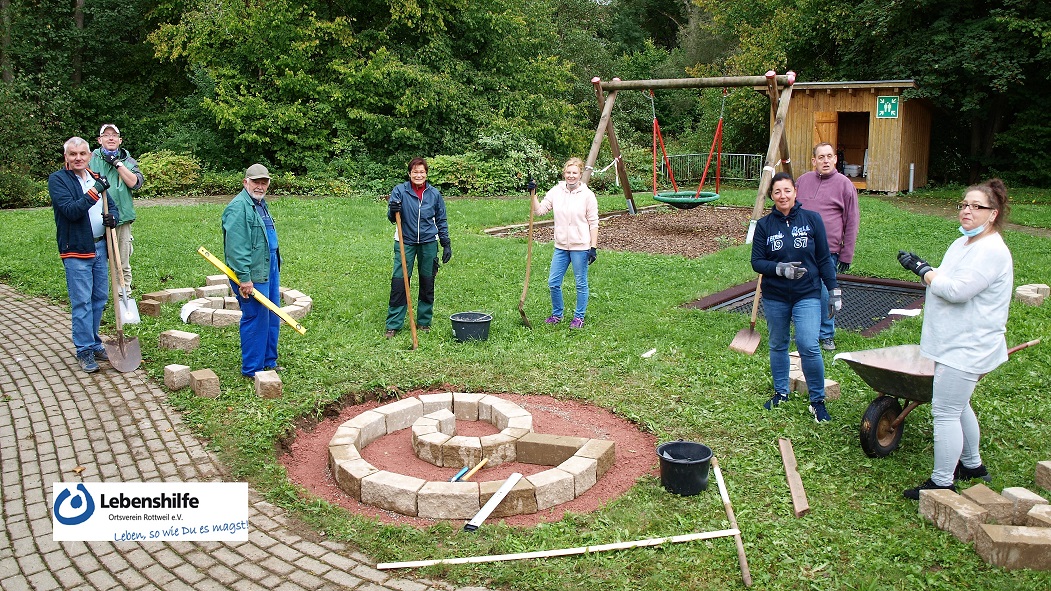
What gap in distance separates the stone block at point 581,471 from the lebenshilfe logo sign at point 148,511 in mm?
1943

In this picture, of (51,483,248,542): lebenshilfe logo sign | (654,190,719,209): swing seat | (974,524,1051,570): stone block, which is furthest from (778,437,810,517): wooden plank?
(654,190,719,209): swing seat

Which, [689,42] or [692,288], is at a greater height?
[689,42]

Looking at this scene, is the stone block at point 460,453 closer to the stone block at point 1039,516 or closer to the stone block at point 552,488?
the stone block at point 552,488

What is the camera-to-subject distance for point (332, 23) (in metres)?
21.6

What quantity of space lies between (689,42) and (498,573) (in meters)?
32.9

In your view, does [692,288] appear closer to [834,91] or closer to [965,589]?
[965,589]

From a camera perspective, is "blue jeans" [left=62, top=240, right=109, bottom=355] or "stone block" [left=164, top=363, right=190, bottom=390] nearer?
"stone block" [left=164, top=363, right=190, bottom=390]

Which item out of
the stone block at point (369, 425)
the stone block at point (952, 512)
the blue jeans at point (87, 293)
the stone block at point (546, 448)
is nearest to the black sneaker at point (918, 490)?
the stone block at point (952, 512)

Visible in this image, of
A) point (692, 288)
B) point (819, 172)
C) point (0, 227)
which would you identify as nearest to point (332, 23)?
point (0, 227)

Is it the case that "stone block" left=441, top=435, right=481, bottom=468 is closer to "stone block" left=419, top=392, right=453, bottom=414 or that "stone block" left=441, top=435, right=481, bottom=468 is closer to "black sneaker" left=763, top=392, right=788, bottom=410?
"stone block" left=419, top=392, right=453, bottom=414

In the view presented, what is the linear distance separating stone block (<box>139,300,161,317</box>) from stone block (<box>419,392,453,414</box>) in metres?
4.04

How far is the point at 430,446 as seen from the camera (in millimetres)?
5602

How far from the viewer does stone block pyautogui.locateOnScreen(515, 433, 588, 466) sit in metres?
5.50

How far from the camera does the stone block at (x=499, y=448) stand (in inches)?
218
